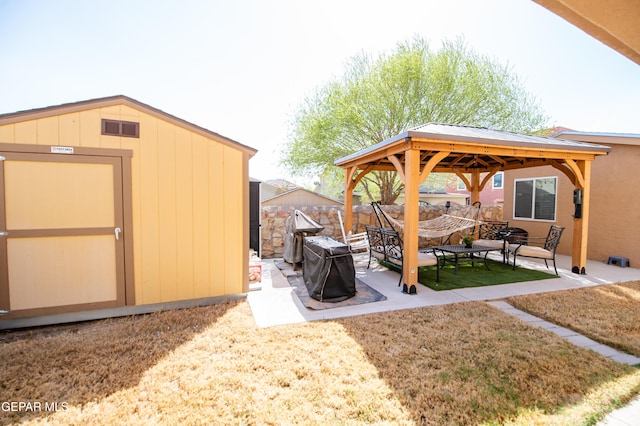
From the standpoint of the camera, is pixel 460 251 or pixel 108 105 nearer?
pixel 108 105

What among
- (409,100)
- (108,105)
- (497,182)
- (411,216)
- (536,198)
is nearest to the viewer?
(108,105)

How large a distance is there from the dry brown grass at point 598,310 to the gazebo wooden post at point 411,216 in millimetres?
1365

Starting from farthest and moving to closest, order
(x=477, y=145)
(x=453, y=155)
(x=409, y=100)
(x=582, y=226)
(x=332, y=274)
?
1. (x=409, y=100)
2. (x=453, y=155)
3. (x=582, y=226)
4. (x=477, y=145)
5. (x=332, y=274)

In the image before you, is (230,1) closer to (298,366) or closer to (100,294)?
(100,294)

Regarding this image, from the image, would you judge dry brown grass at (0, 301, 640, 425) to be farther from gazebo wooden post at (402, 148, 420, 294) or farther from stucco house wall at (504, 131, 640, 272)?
stucco house wall at (504, 131, 640, 272)

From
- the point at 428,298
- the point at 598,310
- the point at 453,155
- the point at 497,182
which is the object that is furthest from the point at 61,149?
the point at 497,182

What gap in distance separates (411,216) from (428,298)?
1.23m

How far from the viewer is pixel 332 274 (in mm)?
4176

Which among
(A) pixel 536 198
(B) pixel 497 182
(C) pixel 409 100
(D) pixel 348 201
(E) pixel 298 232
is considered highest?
(C) pixel 409 100

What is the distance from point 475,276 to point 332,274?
308 centimetres

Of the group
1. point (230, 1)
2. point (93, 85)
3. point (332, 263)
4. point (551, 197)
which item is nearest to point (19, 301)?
point (332, 263)

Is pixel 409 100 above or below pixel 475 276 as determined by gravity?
above

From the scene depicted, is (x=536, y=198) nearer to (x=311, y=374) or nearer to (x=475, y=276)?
(x=475, y=276)
